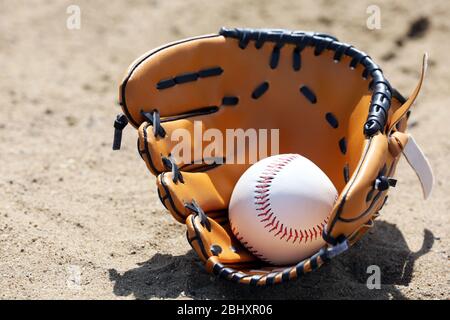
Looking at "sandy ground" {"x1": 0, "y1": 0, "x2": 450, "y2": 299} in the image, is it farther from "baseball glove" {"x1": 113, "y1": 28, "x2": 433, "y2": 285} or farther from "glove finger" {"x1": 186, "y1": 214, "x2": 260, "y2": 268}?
"baseball glove" {"x1": 113, "y1": 28, "x2": 433, "y2": 285}

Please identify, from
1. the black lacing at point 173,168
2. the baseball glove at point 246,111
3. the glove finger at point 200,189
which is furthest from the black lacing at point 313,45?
the black lacing at point 173,168

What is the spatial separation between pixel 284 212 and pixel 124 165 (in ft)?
5.07

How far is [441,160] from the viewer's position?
449 cm

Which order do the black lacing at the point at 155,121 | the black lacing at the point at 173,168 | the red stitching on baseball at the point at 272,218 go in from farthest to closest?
the black lacing at the point at 155,121 → the black lacing at the point at 173,168 → the red stitching on baseball at the point at 272,218

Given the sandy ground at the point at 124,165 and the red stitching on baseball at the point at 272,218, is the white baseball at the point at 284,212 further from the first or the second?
the sandy ground at the point at 124,165

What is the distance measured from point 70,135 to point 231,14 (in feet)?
6.62

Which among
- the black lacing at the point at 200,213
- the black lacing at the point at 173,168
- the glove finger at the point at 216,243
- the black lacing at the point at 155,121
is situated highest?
the black lacing at the point at 155,121

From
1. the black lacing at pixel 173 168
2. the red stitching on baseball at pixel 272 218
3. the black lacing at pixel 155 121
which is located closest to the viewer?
the red stitching on baseball at pixel 272 218

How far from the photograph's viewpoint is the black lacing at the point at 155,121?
11.0ft

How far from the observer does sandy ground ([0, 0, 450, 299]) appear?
10.3 feet

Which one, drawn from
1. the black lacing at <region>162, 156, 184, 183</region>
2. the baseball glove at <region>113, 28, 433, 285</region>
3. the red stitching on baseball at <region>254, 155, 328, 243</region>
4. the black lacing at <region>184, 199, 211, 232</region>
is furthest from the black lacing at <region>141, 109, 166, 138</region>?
the red stitching on baseball at <region>254, 155, 328, 243</region>

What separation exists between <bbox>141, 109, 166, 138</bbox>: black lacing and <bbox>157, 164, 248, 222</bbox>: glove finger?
20cm

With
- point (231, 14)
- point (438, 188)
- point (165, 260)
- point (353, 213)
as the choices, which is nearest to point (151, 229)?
point (165, 260)

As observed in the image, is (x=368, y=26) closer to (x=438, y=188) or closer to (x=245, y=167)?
(x=438, y=188)
